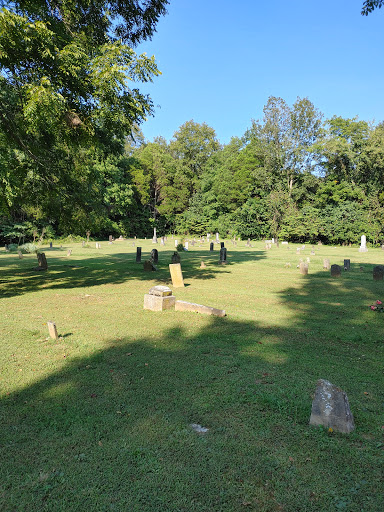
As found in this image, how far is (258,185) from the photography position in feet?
164

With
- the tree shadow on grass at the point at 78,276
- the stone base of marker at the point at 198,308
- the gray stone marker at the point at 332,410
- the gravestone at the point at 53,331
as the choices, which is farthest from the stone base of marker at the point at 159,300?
the gray stone marker at the point at 332,410

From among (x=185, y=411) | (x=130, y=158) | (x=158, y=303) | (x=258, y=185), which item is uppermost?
(x=130, y=158)

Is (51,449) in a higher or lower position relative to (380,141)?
lower

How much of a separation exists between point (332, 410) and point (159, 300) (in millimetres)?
5602

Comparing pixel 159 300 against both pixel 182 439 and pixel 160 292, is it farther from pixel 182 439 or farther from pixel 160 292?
pixel 182 439

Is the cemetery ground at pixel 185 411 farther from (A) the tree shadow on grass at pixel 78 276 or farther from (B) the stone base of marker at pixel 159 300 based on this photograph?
(A) the tree shadow on grass at pixel 78 276

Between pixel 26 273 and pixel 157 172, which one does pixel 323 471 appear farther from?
pixel 157 172

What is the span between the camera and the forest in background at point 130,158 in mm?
8102

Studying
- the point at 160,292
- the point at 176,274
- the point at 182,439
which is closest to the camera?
the point at 182,439

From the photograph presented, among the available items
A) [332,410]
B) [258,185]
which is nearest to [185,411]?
[332,410]

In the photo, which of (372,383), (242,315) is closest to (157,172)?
(242,315)

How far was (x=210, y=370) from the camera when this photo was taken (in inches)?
195

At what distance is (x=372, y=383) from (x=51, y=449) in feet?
13.3

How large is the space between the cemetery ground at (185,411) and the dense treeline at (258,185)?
2773cm
